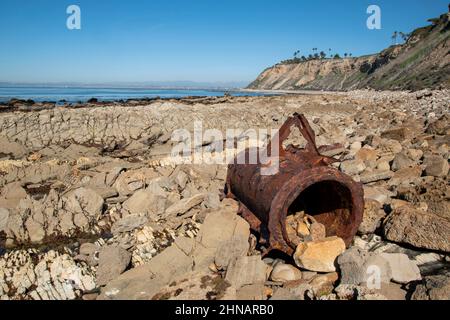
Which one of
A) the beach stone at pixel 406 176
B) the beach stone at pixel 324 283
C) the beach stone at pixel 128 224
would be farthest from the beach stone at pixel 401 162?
the beach stone at pixel 128 224

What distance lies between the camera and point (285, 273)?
389cm

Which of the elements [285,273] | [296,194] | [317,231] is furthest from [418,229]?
[285,273]

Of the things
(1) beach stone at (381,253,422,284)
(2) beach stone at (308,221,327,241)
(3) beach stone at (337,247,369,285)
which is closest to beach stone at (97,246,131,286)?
(2) beach stone at (308,221,327,241)

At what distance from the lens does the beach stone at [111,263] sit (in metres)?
4.15

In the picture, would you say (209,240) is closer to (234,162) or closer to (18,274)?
(234,162)

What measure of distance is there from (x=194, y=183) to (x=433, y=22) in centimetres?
6240

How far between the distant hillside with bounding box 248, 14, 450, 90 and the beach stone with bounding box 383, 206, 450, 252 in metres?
26.5

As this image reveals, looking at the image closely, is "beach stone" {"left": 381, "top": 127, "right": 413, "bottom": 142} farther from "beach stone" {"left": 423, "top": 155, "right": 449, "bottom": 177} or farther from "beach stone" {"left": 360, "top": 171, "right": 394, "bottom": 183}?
"beach stone" {"left": 360, "top": 171, "right": 394, "bottom": 183}

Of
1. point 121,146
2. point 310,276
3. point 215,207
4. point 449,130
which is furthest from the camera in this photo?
point 121,146

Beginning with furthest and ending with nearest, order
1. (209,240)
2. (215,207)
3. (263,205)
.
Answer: (215,207), (209,240), (263,205)

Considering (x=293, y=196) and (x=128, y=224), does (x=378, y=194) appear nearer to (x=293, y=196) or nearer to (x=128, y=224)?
(x=293, y=196)

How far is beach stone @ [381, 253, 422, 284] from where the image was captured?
3.47 meters

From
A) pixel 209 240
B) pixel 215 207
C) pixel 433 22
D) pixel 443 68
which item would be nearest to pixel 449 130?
pixel 215 207

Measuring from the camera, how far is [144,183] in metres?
6.99
